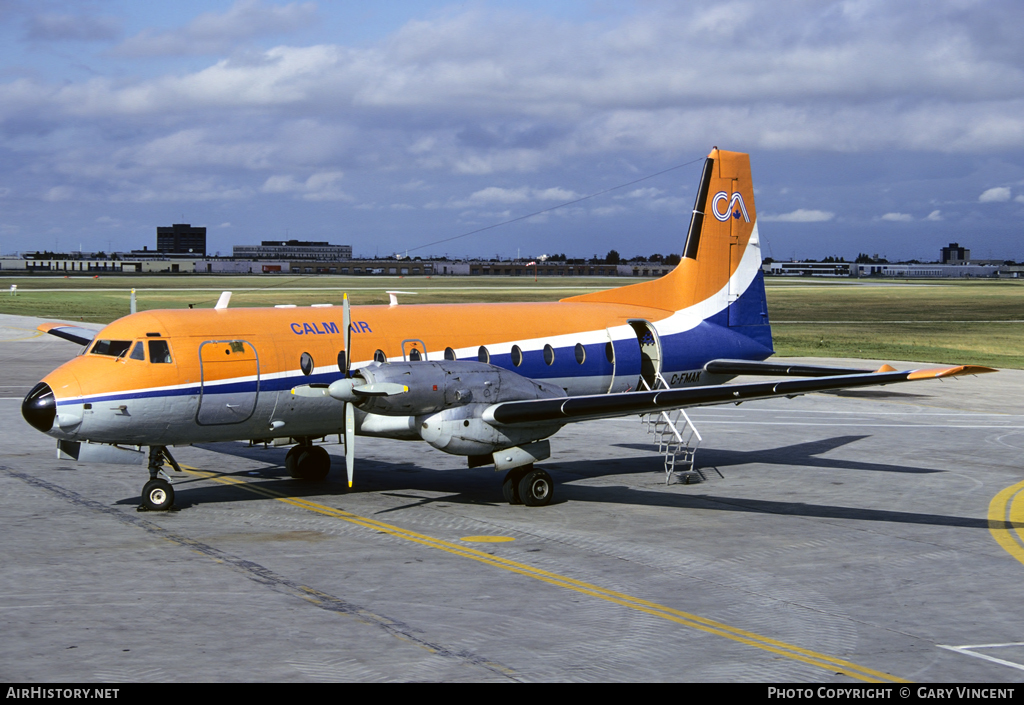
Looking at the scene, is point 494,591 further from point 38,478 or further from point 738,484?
point 38,478

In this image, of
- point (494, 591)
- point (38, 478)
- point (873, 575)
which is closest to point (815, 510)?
point (873, 575)

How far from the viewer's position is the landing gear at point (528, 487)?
19359 mm

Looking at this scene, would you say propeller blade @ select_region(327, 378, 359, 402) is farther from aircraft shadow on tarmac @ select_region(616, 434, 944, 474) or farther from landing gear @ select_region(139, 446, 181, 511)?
aircraft shadow on tarmac @ select_region(616, 434, 944, 474)

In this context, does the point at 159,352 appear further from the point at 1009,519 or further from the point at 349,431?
the point at 1009,519

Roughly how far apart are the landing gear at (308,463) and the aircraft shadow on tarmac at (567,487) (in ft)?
0.85

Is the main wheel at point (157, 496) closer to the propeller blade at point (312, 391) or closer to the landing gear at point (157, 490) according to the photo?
the landing gear at point (157, 490)

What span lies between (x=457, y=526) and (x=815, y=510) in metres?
6.85

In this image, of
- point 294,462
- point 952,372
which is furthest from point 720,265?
point 294,462

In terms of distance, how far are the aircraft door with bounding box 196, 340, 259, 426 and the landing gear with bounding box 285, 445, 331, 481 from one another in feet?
10.7

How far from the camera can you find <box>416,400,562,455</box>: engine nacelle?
1830cm

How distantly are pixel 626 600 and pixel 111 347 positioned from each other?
1057 centimetres

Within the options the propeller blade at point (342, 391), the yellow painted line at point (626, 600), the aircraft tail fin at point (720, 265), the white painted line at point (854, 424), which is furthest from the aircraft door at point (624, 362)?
the white painted line at point (854, 424)

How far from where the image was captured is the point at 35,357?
1847 inches

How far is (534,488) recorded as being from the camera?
1939cm
